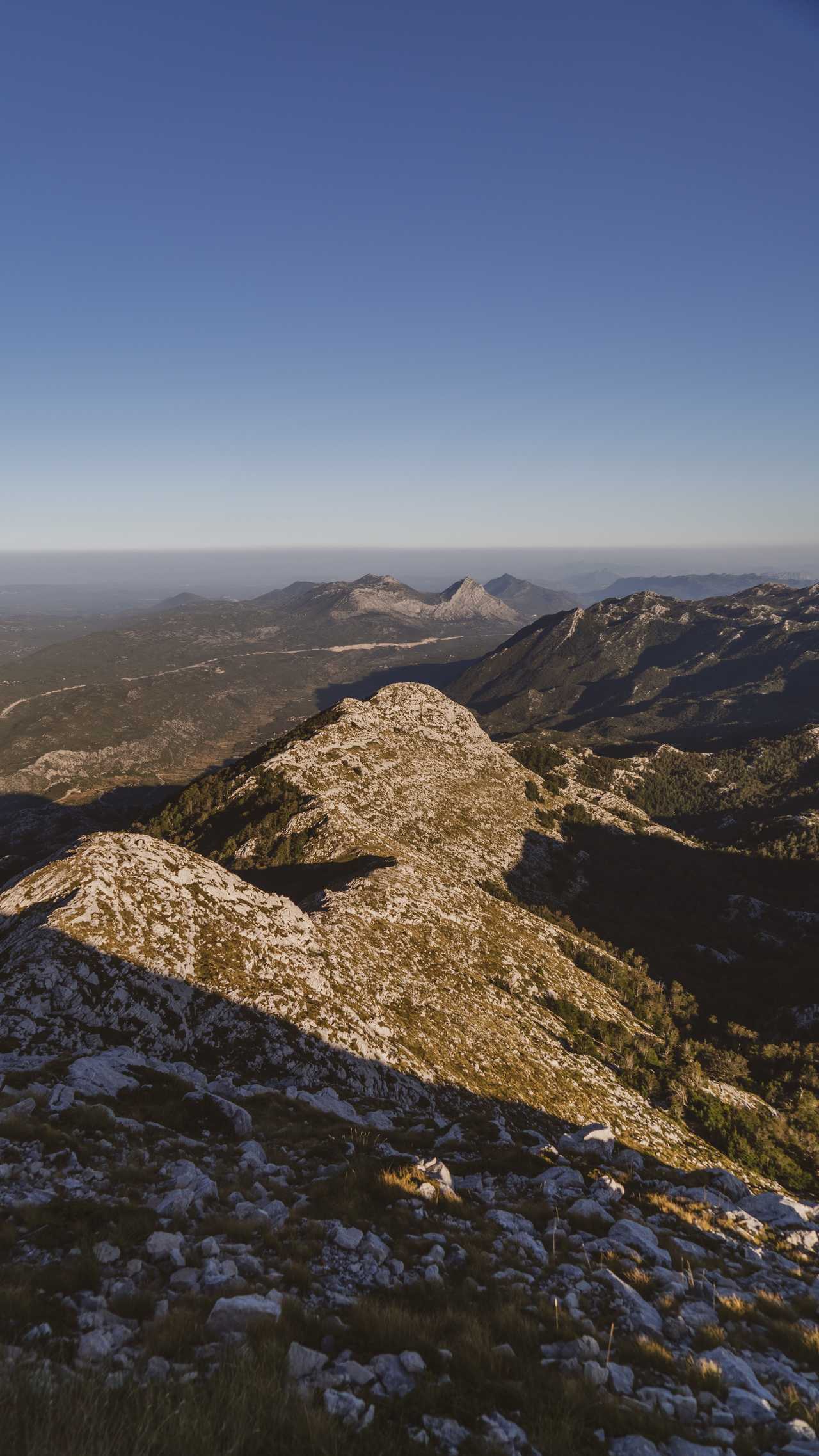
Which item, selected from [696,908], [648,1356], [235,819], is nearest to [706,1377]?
[648,1356]

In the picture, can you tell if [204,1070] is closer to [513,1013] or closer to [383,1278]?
[383,1278]

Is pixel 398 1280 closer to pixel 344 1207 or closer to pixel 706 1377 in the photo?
pixel 344 1207

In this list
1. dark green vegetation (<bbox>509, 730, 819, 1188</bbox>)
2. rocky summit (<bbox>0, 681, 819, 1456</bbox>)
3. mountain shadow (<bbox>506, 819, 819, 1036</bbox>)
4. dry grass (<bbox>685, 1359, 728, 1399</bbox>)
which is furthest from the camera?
mountain shadow (<bbox>506, 819, 819, 1036</bbox>)

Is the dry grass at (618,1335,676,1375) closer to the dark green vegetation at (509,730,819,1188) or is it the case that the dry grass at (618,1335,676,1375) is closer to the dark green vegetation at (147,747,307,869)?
the dark green vegetation at (509,730,819,1188)

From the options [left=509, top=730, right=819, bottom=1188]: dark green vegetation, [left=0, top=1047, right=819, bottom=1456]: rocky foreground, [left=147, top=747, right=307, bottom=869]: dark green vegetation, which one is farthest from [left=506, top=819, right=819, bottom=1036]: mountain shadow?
[left=0, top=1047, right=819, bottom=1456]: rocky foreground

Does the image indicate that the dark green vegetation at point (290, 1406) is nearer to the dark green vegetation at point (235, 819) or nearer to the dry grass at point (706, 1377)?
the dry grass at point (706, 1377)

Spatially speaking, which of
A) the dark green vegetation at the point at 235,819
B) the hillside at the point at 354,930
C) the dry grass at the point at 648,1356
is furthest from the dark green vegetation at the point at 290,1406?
the dark green vegetation at the point at 235,819

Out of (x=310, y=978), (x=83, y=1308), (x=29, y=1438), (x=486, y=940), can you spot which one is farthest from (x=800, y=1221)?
(x=486, y=940)
